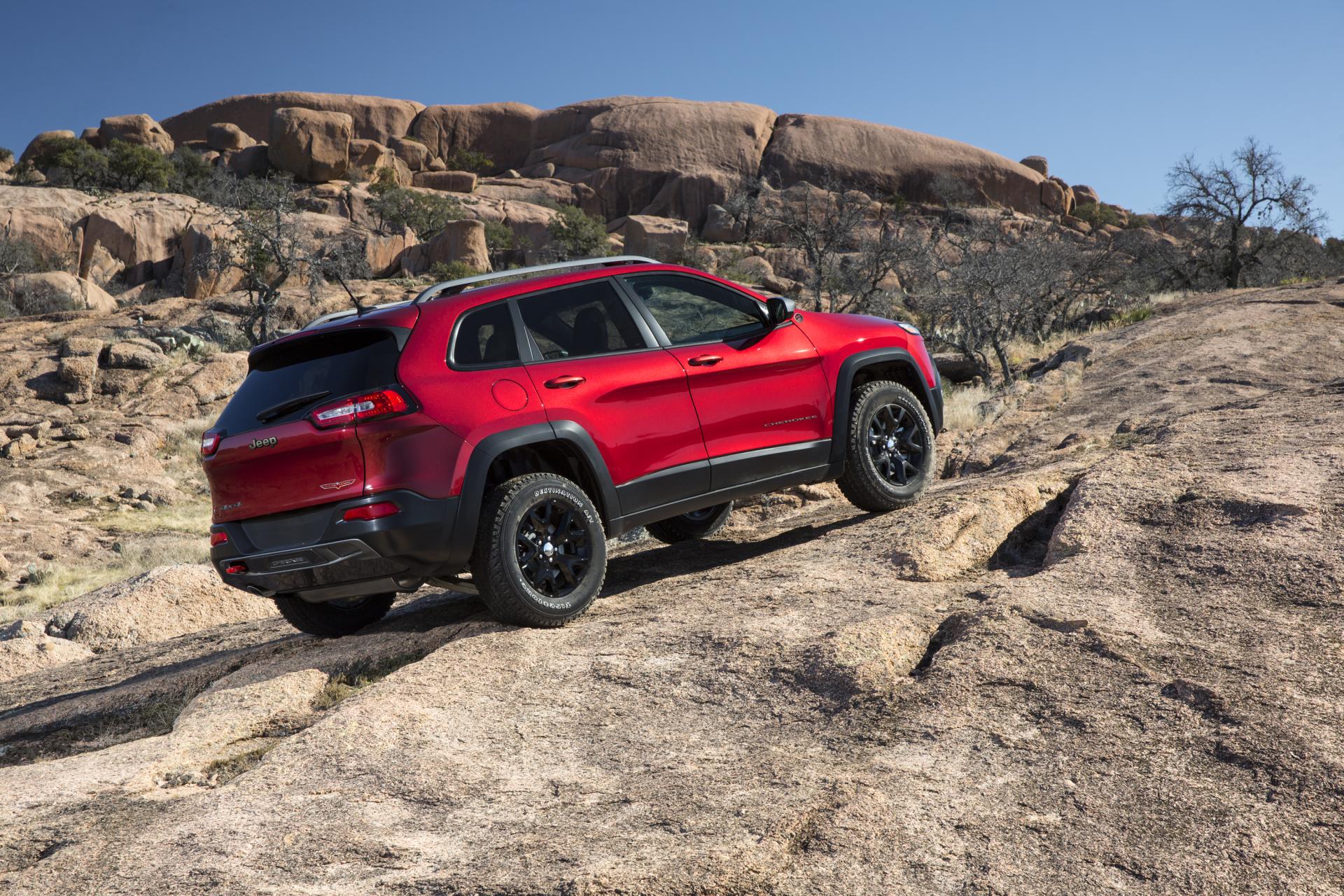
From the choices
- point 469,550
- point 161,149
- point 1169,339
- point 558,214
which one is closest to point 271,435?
point 469,550

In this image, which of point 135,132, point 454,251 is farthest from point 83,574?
point 135,132

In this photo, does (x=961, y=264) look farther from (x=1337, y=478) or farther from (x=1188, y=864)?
(x=1188, y=864)

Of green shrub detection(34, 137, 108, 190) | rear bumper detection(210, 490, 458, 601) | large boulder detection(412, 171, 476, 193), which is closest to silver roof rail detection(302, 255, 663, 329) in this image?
rear bumper detection(210, 490, 458, 601)

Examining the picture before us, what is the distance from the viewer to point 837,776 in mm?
3047

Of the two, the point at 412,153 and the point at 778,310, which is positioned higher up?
the point at 412,153

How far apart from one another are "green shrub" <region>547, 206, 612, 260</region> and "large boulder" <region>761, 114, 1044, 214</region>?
649 inches

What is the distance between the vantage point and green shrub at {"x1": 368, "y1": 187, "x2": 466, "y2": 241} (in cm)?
5259

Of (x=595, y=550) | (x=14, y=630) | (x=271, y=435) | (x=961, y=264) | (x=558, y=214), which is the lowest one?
(x=14, y=630)

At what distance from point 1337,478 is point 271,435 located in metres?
5.10

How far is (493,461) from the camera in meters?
4.84

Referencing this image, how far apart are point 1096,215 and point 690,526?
7079 centimetres

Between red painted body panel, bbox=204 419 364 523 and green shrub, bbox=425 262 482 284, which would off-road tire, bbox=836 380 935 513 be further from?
green shrub, bbox=425 262 482 284

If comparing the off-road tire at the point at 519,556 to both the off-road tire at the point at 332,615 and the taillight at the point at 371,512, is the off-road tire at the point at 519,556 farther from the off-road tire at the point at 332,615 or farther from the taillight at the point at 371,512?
the off-road tire at the point at 332,615

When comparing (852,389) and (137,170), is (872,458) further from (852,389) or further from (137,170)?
(137,170)
